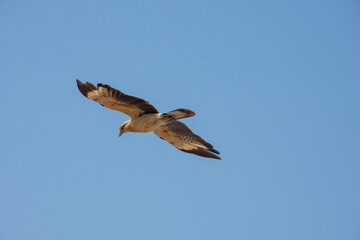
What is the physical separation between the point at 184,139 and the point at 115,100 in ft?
7.23

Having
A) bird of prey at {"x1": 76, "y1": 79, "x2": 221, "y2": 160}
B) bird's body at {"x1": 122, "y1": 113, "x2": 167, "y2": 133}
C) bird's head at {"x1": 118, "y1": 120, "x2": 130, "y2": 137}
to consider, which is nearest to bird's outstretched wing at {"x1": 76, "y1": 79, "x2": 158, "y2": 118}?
bird of prey at {"x1": 76, "y1": 79, "x2": 221, "y2": 160}

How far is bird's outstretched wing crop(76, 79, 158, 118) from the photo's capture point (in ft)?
34.8

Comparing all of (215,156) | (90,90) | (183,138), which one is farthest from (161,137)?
(90,90)

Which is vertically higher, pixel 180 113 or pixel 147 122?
pixel 180 113

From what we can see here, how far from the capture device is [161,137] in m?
12.6

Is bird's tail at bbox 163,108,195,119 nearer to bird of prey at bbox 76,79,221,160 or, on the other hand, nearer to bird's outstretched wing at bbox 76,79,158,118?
bird of prey at bbox 76,79,221,160

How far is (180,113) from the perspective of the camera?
10805mm

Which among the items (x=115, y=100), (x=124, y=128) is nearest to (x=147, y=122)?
(x=124, y=128)

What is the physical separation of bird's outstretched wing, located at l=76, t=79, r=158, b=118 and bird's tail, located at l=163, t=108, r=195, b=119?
42 centimetres

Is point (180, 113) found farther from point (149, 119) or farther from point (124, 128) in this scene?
point (124, 128)

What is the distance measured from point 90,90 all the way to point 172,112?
1867 millimetres

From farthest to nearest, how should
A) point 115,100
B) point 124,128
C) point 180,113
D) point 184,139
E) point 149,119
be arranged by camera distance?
point 184,139, point 124,128, point 149,119, point 115,100, point 180,113

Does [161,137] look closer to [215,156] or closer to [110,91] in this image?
[215,156]

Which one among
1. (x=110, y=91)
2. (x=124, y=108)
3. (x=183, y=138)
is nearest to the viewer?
(x=110, y=91)
